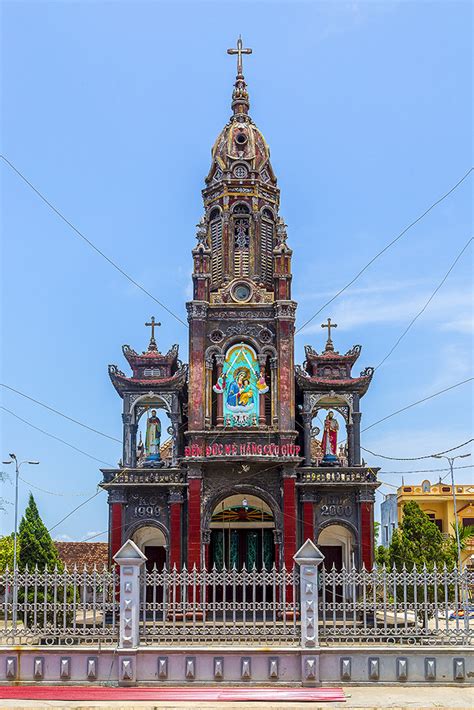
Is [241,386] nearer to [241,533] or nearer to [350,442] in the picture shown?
[350,442]

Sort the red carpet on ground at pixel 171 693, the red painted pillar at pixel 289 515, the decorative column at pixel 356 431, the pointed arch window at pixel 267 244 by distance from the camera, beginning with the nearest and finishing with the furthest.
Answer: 1. the red carpet on ground at pixel 171 693
2. the red painted pillar at pixel 289 515
3. the decorative column at pixel 356 431
4. the pointed arch window at pixel 267 244

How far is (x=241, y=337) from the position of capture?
34.9 metres

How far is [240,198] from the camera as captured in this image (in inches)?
1464

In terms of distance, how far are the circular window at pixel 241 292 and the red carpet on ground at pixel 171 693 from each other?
19172 mm

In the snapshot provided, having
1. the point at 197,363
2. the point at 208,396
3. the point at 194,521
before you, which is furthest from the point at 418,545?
the point at 197,363

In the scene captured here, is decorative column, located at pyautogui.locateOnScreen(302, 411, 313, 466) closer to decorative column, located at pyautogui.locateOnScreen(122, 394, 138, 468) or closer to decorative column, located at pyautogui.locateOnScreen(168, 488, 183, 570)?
decorative column, located at pyautogui.locateOnScreen(168, 488, 183, 570)

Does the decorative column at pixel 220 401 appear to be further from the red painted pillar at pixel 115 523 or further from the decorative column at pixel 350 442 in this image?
the decorative column at pixel 350 442

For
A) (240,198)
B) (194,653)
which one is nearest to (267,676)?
(194,653)

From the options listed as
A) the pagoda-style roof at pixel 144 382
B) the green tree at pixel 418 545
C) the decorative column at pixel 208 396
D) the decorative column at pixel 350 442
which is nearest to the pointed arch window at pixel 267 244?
the decorative column at pixel 208 396

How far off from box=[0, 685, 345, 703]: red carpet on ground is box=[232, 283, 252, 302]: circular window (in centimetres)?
1917

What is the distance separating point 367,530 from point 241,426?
662cm

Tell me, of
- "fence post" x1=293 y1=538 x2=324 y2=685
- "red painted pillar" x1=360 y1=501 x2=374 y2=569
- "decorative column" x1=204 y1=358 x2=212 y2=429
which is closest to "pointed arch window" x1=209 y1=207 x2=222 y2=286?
"decorative column" x1=204 y1=358 x2=212 y2=429

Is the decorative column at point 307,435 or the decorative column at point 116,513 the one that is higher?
the decorative column at point 307,435

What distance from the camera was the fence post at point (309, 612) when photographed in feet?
62.8
